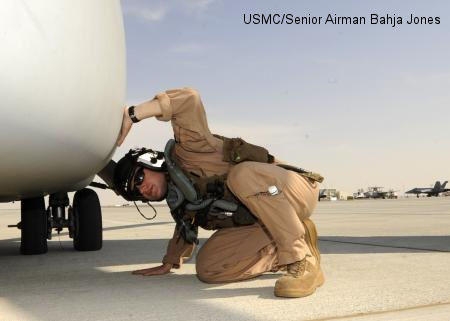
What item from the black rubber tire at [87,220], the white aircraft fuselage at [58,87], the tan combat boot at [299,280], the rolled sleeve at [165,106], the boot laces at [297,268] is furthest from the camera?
the black rubber tire at [87,220]

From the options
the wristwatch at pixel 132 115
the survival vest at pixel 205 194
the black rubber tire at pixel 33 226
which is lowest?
the black rubber tire at pixel 33 226

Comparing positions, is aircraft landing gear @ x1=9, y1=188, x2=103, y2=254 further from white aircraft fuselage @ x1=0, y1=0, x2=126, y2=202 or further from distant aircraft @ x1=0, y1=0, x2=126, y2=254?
white aircraft fuselage @ x1=0, y1=0, x2=126, y2=202

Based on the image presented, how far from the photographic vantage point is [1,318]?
2.15 meters

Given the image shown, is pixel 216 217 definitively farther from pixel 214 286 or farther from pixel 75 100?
pixel 75 100

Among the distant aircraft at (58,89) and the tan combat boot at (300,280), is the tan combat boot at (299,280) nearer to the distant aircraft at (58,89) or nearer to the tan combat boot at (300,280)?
the tan combat boot at (300,280)

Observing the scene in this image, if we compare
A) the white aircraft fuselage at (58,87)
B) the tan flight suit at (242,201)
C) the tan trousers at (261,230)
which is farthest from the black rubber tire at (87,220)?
the white aircraft fuselage at (58,87)

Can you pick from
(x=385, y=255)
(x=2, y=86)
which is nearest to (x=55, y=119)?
(x=2, y=86)

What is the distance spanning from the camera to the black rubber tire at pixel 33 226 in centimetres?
464

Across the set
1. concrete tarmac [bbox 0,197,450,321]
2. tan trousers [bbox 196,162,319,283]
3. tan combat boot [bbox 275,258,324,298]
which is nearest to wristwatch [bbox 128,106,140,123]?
tan trousers [bbox 196,162,319,283]

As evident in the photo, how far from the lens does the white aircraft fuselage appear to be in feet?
6.39

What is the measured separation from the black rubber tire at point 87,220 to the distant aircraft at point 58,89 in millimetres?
1901

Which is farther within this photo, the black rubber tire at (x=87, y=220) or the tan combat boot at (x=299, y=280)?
the black rubber tire at (x=87, y=220)

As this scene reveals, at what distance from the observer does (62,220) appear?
472cm

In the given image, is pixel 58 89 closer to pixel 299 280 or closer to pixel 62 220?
pixel 299 280
